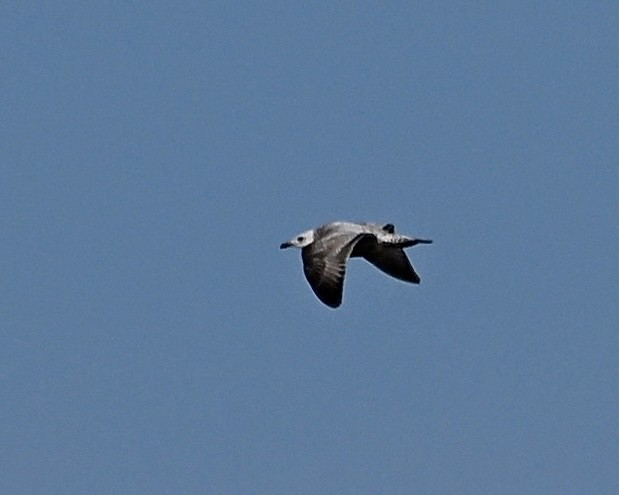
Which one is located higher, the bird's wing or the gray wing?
the gray wing

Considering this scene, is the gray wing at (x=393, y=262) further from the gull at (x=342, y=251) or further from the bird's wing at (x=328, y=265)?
the bird's wing at (x=328, y=265)

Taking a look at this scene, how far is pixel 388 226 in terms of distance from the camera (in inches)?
2625

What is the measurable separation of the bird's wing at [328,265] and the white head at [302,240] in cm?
33

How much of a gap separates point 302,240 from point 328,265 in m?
1.83

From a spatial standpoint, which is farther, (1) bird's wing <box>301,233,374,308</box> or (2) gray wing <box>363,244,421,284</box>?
(2) gray wing <box>363,244,421,284</box>

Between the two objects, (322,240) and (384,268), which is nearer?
(322,240)

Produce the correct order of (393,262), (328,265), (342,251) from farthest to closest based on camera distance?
(393,262), (342,251), (328,265)

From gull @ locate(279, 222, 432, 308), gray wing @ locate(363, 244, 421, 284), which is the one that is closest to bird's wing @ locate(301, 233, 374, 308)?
gull @ locate(279, 222, 432, 308)

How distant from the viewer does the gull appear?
209ft

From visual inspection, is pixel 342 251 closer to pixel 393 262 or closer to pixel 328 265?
pixel 328 265

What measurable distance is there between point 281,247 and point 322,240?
1500 mm

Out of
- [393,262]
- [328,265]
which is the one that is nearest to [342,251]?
[328,265]

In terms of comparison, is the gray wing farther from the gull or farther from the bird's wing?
the bird's wing

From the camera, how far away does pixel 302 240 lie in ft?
215
